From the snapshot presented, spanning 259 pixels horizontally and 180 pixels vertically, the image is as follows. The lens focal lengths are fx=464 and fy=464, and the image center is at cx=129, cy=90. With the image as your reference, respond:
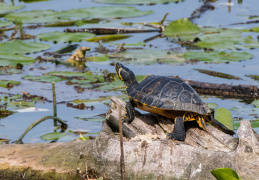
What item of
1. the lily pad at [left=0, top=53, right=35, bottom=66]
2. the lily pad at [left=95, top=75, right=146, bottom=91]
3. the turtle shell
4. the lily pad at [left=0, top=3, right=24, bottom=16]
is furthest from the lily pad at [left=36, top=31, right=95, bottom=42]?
the turtle shell

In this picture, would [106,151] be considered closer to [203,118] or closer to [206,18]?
[203,118]

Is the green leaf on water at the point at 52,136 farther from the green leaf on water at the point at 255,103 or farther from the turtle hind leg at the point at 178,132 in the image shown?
the green leaf on water at the point at 255,103

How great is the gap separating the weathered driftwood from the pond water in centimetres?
112

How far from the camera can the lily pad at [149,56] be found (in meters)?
7.86

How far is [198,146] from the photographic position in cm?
373

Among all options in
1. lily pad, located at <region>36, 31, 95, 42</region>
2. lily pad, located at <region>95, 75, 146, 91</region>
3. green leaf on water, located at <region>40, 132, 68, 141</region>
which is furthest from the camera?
lily pad, located at <region>36, 31, 95, 42</region>

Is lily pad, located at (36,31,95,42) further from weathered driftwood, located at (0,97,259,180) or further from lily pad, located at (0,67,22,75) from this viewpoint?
weathered driftwood, located at (0,97,259,180)

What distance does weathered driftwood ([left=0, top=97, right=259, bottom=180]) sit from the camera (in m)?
3.36

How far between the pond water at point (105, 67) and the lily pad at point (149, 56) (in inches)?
1.8

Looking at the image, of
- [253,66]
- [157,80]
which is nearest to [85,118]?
[157,80]

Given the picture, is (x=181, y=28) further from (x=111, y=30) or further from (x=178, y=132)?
(x=178, y=132)

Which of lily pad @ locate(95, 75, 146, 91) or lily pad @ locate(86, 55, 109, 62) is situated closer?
lily pad @ locate(95, 75, 146, 91)

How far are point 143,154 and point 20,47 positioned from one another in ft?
17.5

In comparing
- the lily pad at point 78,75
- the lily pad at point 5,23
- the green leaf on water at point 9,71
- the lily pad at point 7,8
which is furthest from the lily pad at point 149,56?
the lily pad at point 7,8
